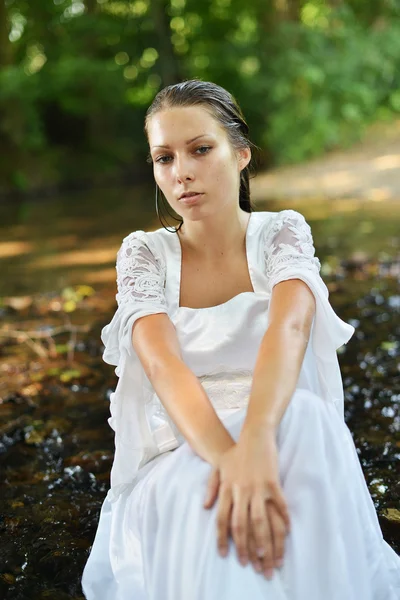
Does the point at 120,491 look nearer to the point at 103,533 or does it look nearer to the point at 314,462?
the point at 103,533

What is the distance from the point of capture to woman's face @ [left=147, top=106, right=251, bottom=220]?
1.94 meters

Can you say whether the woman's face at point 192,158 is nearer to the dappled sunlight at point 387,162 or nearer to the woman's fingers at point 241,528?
the woman's fingers at point 241,528

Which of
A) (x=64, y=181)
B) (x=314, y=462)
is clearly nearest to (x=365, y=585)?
(x=314, y=462)

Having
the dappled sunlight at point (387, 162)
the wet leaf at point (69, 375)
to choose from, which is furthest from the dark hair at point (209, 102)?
the dappled sunlight at point (387, 162)

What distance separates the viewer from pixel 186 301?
2117 mm

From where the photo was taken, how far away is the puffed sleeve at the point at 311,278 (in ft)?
6.27

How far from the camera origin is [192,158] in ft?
6.39

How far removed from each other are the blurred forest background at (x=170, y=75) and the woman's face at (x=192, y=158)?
14.2 meters

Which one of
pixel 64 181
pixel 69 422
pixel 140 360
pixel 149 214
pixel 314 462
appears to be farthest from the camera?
pixel 64 181

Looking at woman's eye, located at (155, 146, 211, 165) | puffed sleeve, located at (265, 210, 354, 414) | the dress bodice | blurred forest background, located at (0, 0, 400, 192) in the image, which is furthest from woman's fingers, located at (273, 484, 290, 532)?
blurred forest background, located at (0, 0, 400, 192)

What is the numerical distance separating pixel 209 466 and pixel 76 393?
2.29 m

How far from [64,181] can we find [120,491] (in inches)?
601

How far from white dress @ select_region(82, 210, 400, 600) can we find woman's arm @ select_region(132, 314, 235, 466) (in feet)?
0.11

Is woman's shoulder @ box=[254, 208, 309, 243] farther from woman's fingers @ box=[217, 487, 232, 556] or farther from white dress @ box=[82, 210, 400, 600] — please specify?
woman's fingers @ box=[217, 487, 232, 556]
